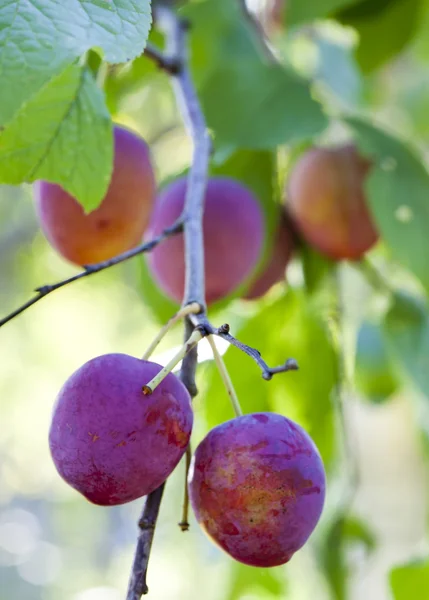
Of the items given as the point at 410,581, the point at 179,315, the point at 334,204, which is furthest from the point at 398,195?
the point at 179,315

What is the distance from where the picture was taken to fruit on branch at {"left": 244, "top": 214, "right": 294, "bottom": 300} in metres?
1.08

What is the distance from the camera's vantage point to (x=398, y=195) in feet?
3.17

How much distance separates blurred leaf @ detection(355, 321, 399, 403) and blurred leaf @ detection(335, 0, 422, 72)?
41cm

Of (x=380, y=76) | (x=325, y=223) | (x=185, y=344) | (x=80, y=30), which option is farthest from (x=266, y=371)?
(x=380, y=76)

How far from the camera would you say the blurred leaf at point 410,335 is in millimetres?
920

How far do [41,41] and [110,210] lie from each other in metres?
0.37

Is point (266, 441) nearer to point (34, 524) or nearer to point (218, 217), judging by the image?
point (218, 217)

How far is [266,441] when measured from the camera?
0.47 meters

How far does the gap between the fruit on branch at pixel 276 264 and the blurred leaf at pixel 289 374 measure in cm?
4

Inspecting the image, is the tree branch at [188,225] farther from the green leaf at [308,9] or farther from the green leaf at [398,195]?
the green leaf at [398,195]

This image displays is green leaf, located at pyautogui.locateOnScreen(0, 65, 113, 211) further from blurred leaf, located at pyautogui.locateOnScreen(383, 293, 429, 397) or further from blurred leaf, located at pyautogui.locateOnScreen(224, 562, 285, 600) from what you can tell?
blurred leaf, located at pyautogui.locateOnScreen(224, 562, 285, 600)

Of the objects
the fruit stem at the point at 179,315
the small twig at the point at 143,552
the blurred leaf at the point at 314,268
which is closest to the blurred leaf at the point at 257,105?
the blurred leaf at the point at 314,268

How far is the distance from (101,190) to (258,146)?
330 mm

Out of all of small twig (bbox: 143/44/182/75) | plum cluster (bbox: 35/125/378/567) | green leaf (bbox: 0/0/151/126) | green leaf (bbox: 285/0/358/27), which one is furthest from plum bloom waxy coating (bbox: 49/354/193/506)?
green leaf (bbox: 285/0/358/27)
